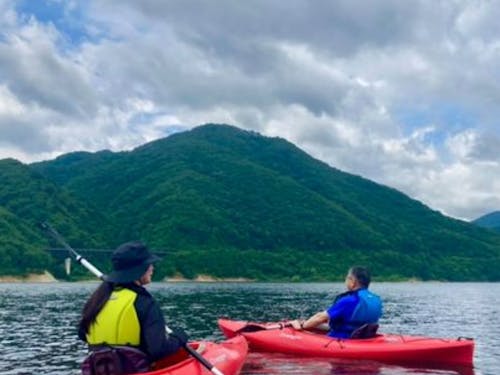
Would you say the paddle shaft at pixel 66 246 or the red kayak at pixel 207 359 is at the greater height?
the paddle shaft at pixel 66 246

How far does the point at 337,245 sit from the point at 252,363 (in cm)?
17279

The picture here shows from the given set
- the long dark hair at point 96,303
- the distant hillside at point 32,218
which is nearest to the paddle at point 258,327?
the long dark hair at point 96,303

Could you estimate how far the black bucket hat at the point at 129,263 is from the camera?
916 centimetres

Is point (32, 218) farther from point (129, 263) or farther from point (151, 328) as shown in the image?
point (151, 328)

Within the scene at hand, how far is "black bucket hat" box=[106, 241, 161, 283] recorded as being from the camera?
9156 millimetres

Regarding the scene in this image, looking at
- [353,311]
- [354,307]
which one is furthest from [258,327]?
[354,307]

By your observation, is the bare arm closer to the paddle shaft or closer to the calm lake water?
the calm lake water

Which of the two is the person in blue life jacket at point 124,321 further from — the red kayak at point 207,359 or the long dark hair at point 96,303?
the red kayak at point 207,359

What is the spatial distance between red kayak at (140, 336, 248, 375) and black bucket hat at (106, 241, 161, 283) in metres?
1.58

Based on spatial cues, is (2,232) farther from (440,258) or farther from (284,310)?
(440,258)

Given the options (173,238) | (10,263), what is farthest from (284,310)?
(173,238)

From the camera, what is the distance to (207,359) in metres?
12.8

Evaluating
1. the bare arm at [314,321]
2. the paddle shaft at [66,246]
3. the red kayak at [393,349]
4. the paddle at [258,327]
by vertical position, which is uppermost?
the paddle shaft at [66,246]

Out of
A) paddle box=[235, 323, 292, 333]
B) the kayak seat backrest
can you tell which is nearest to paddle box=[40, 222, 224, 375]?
the kayak seat backrest
